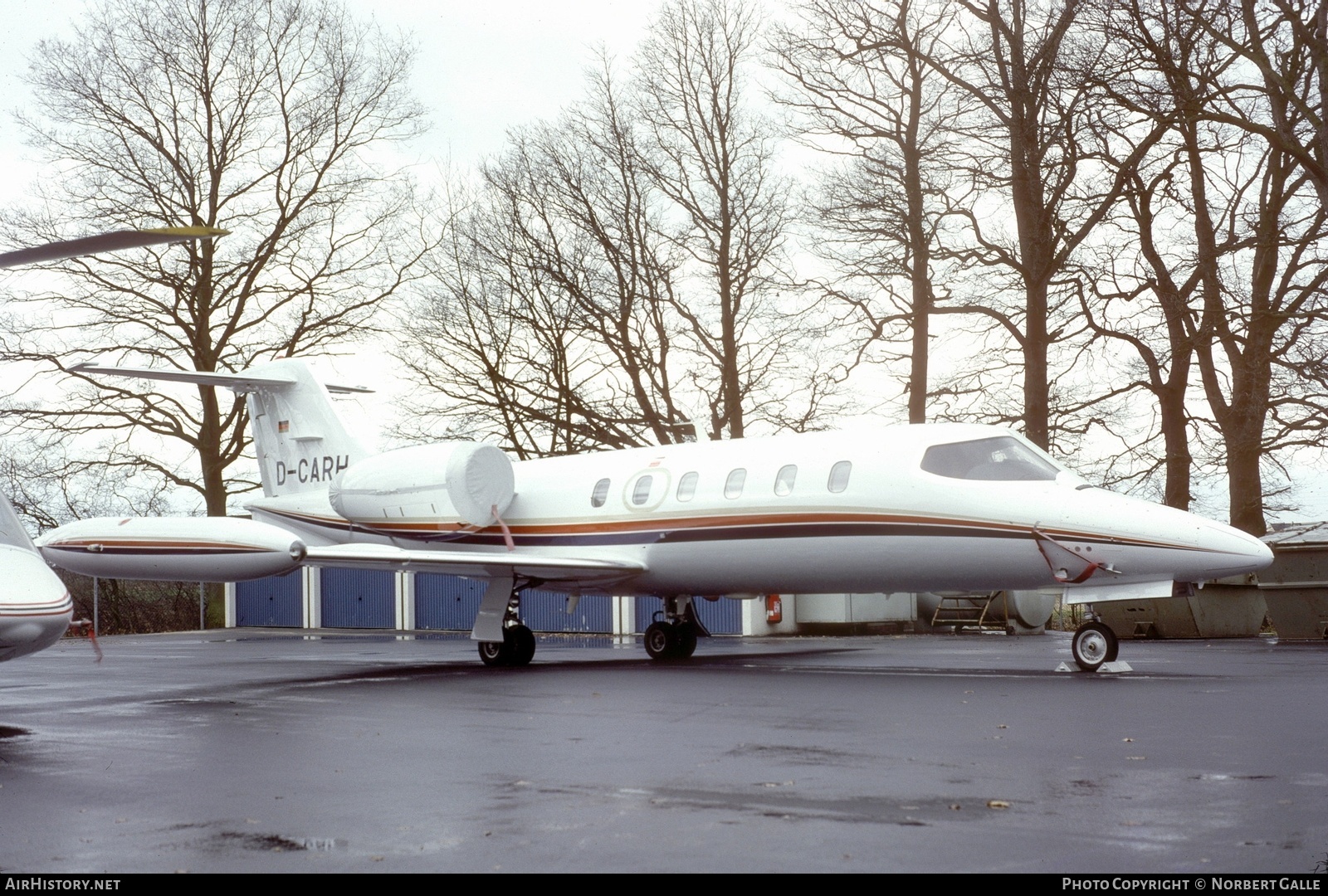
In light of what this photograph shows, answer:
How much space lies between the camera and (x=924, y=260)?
85.7ft

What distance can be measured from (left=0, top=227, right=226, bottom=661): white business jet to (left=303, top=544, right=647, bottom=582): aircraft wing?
4.51m

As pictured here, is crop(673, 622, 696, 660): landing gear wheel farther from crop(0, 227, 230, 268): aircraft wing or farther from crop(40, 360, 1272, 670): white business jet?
crop(0, 227, 230, 268): aircraft wing

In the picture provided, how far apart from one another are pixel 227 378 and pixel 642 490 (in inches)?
259

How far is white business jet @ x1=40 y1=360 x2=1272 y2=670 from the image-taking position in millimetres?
13867

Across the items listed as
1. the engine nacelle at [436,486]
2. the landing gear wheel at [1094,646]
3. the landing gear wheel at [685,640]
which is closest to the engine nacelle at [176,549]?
the engine nacelle at [436,486]

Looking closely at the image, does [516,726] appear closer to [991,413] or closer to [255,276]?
[991,413]

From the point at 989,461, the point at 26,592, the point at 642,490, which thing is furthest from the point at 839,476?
the point at 26,592

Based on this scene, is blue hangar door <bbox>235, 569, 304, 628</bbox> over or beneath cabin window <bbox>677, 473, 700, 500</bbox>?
beneath

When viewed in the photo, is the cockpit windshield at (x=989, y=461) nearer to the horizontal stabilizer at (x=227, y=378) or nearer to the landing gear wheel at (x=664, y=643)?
the landing gear wheel at (x=664, y=643)

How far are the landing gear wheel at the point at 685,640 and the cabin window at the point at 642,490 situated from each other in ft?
6.71

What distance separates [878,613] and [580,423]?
854 centimetres

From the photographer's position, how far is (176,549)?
14461mm

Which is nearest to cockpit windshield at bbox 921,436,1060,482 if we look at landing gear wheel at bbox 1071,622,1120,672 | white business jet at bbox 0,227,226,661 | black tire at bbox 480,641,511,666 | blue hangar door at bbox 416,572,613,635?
landing gear wheel at bbox 1071,622,1120,672

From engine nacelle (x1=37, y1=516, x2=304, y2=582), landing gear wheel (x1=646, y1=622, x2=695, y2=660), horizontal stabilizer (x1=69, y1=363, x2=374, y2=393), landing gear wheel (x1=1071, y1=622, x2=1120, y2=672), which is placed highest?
horizontal stabilizer (x1=69, y1=363, x2=374, y2=393)
